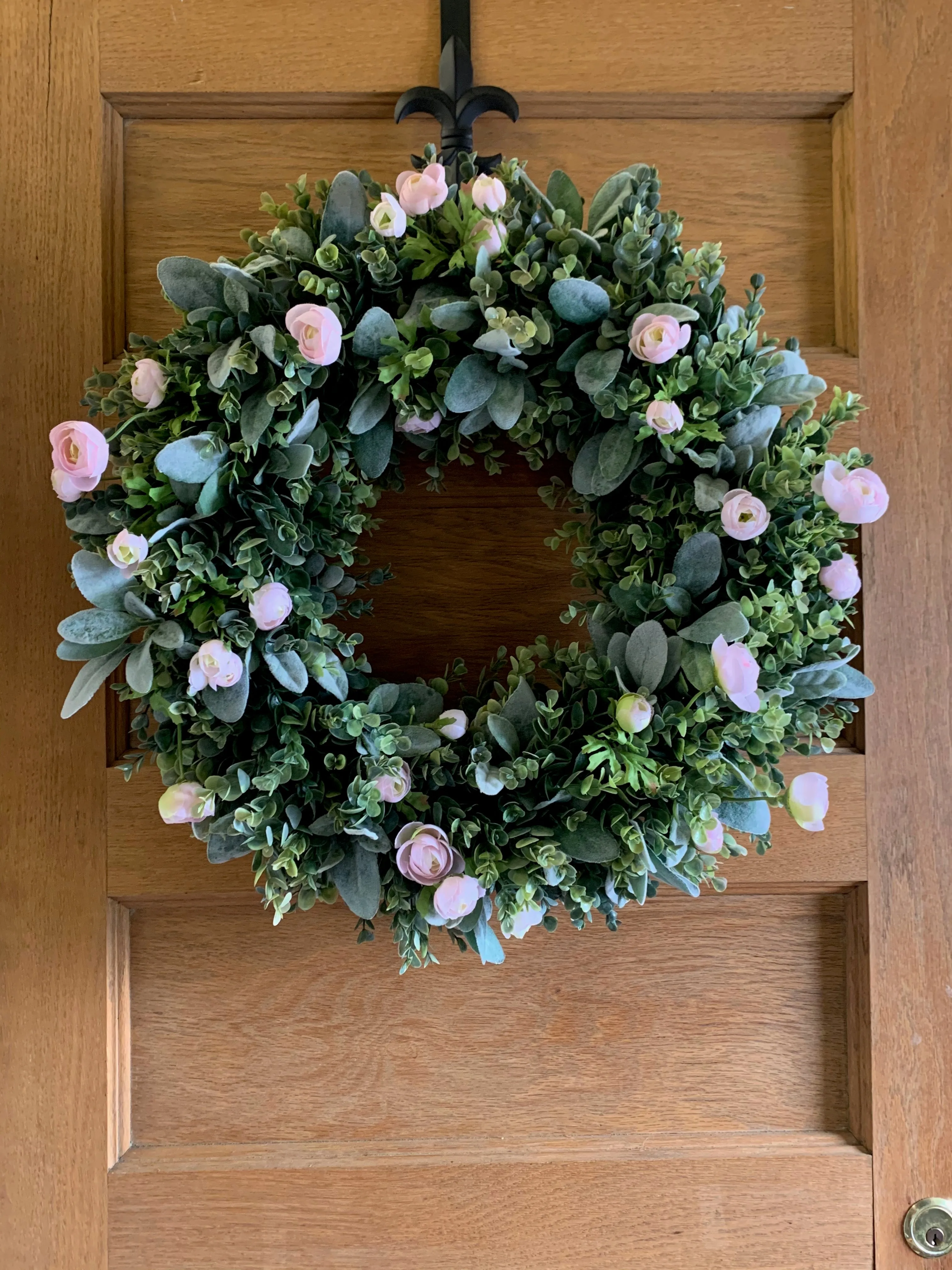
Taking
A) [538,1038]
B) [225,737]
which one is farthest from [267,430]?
[538,1038]

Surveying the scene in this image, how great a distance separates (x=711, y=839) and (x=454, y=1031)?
A: 374 millimetres

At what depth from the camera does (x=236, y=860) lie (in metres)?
0.89

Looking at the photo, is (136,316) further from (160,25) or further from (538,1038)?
(538,1038)

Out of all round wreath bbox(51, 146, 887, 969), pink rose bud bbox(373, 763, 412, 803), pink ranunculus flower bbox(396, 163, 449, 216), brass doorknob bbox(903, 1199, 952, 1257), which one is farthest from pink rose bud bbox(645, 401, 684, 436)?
brass doorknob bbox(903, 1199, 952, 1257)

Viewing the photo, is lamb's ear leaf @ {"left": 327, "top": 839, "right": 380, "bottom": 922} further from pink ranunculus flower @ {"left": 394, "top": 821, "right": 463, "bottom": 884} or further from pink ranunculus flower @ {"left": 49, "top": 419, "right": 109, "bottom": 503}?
pink ranunculus flower @ {"left": 49, "top": 419, "right": 109, "bottom": 503}

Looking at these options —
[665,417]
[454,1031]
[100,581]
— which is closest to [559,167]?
[665,417]

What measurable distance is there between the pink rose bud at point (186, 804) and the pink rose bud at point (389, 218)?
0.45 metres

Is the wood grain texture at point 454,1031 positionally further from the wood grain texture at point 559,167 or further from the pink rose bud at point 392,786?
the wood grain texture at point 559,167

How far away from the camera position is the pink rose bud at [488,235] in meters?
0.71

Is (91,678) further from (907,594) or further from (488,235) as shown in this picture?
(907,594)

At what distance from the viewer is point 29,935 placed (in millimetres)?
897

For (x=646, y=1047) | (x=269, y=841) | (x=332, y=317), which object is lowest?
(x=646, y=1047)

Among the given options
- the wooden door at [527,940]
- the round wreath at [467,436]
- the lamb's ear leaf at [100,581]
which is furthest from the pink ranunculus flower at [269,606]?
the wooden door at [527,940]

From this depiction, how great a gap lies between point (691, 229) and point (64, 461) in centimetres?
64
